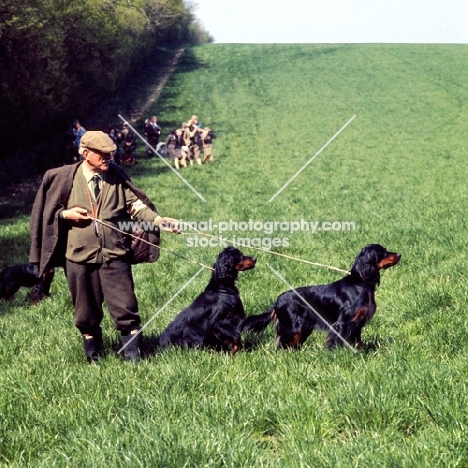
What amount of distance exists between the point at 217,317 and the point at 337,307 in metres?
1.07

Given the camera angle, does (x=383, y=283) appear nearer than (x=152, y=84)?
Yes

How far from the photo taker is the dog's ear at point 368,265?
4.94 meters

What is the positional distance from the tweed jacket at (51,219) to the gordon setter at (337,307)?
5.81ft

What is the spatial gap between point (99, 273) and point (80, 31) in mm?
22780

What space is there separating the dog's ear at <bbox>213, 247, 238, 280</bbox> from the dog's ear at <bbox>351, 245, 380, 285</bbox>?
1.12m

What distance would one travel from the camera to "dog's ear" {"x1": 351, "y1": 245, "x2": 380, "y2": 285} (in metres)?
4.94

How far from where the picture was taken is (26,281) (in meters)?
7.83

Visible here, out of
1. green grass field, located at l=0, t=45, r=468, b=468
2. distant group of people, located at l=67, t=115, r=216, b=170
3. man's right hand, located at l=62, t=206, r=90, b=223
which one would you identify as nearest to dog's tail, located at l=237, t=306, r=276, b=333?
green grass field, located at l=0, t=45, r=468, b=468

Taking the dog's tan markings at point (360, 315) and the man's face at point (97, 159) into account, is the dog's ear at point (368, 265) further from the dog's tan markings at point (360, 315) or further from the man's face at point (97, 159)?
the man's face at point (97, 159)

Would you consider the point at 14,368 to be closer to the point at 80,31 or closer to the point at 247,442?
the point at 247,442

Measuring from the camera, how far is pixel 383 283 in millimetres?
6773

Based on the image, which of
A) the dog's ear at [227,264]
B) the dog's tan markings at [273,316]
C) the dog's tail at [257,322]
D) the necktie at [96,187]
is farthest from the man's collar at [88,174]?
the dog's tan markings at [273,316]

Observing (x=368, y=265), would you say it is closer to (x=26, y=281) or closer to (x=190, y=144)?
(x=26, y=281)

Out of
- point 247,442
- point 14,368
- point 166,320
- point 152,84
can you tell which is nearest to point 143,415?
point 247,442
